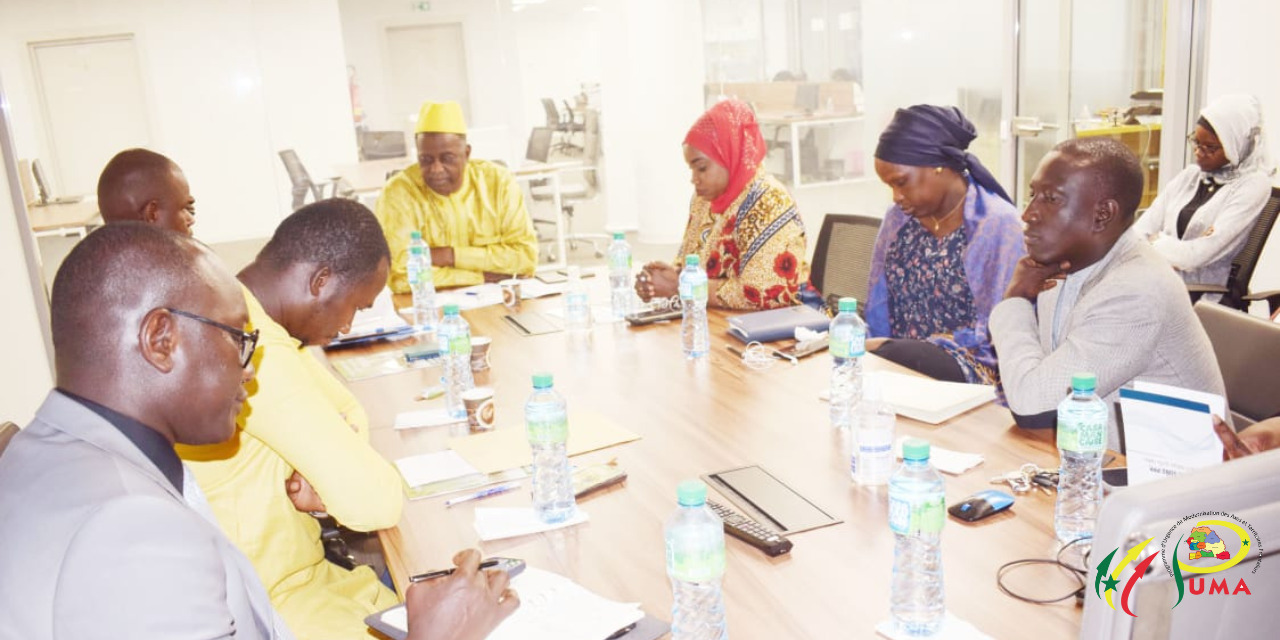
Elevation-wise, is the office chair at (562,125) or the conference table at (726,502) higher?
the office chair at (562,125)

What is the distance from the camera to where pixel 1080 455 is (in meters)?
1.68

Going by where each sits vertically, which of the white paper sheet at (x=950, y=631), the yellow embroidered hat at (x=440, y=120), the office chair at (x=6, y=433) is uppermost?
the yellow embroidered hat at (x=440, y=120)

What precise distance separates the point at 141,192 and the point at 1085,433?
2931mm

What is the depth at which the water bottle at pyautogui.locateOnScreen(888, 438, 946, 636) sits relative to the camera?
1.37 m

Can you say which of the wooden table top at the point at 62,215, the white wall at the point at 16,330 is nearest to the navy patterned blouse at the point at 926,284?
the white wall at the point at 16,330

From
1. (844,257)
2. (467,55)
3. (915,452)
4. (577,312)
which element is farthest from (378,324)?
(467,55)

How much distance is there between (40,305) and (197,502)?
139 inches

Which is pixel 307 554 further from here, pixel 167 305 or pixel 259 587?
pixel 167 305

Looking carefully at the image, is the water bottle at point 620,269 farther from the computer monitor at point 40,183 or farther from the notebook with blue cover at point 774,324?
the computer monitor at point 40,183

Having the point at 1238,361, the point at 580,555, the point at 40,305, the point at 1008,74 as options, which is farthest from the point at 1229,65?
the point at 40,305

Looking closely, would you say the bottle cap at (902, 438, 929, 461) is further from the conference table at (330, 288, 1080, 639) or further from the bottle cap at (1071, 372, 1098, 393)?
the bottle cap at (1071, 372, 1098, 393)

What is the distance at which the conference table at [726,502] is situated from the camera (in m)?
1.45

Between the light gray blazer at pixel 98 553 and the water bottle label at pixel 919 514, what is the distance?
0.91 metres

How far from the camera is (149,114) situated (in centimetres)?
745
